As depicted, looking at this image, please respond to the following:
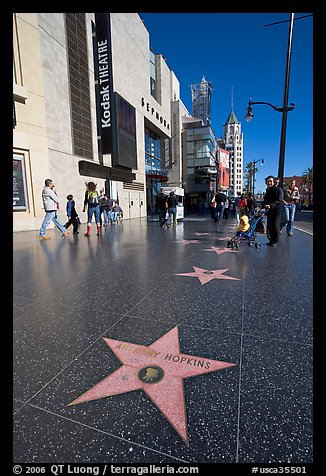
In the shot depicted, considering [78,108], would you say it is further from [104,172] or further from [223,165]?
[223,165]

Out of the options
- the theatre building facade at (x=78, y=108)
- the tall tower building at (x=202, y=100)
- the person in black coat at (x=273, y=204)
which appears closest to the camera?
the person in black coat at (x=273, y=204)

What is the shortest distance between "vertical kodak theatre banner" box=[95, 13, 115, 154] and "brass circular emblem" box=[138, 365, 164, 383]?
19674 mm

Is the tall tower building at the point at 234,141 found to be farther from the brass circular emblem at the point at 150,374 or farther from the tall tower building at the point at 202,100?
the brass circular emblem at the point at 150,374

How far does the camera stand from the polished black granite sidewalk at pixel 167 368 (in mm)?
1239

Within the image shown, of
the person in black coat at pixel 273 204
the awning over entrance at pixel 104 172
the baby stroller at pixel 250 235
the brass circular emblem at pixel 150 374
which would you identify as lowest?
the brass circular emblem at pixel 150 374

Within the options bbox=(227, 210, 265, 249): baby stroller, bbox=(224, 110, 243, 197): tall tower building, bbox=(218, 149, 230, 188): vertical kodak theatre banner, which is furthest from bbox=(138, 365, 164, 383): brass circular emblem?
bbox=(224, 110, 243, 197): tall tower building

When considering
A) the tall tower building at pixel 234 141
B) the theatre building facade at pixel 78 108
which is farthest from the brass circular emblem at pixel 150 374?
the tall tower building at pixel 234 141

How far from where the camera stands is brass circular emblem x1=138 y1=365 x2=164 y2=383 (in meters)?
1.71

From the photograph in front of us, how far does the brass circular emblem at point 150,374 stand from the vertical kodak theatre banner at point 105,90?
1967cm

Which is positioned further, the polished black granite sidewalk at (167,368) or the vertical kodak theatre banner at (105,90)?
the vertical kodak theatre banner at (105,90)

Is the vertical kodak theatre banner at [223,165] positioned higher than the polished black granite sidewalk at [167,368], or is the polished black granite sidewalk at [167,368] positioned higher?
the vertical kodak theatre banner at [223,165]

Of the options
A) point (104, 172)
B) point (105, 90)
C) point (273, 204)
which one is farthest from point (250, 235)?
point (105, 90)

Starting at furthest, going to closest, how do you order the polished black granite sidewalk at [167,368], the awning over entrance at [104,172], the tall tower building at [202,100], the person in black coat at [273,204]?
the tall tower building at [202,100]
the awning over entrance at [104,172]
the person in black coat at [273,204]
the polished black granite sidewalk at [167,368]
